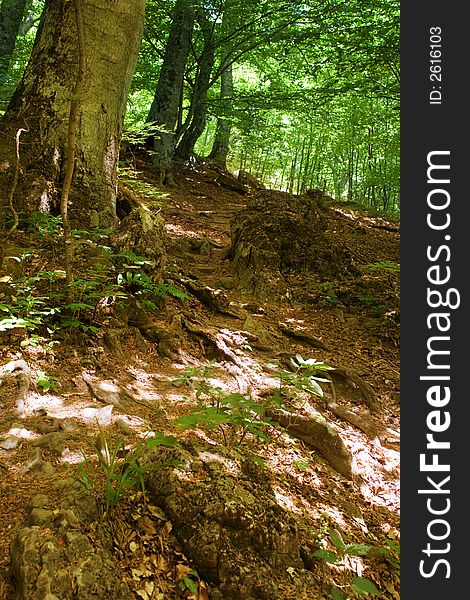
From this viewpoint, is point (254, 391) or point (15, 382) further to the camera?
point (254, 391)

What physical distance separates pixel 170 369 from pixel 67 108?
2.87m

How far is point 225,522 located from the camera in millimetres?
1996

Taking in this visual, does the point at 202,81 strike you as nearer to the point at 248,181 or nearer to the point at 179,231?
the point at 248,181

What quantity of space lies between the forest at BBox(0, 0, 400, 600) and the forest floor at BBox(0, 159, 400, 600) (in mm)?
17

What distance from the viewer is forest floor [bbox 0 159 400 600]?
1.95 meters

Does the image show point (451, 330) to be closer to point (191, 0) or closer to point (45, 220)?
point (45, 220)

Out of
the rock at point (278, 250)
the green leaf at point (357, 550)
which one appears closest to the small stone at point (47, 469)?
the green leaf at point (357, 550)

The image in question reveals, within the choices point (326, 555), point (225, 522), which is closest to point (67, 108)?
point (225, 522)

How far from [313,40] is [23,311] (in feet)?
31.3

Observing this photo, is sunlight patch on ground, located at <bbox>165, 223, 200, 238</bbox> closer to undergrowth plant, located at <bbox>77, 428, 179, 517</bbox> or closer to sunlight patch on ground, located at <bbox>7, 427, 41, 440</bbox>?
sunlight patch on ground, located at <bbox>7, 427, 41, 440</bbox>

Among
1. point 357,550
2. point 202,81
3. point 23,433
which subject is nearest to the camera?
point 357,550

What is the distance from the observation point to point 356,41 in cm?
862

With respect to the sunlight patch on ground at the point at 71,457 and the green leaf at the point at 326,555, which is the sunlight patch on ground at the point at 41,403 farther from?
the green leaf at the point at 326,555

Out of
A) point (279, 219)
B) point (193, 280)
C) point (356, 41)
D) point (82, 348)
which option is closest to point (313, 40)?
point (356, 41)
